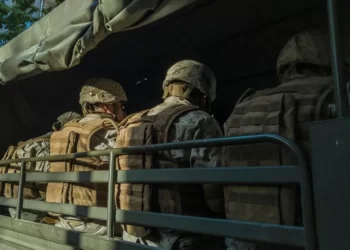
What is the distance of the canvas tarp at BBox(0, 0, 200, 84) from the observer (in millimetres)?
2297

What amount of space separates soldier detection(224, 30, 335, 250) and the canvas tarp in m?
0.63

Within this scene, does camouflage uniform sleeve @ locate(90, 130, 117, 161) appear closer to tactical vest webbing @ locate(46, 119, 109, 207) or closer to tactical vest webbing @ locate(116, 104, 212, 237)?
tactical vest webbing @ locate(46, 119, 109, 207)

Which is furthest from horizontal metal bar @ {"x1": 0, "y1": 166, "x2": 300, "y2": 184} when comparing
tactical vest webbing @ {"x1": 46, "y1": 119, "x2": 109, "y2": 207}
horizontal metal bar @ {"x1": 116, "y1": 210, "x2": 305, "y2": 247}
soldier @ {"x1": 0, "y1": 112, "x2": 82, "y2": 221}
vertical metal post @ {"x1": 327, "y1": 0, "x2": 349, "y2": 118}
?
soldier @ {"x1": 0, "y1": 112, "x2": 82, "y2": 221}

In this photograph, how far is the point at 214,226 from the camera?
1572 mm

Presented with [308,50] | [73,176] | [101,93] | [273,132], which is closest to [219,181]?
[273,132]

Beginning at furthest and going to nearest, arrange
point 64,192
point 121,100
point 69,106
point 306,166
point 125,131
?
point 69,106 < point 121,100 < point 64,192 < point 125,131 < point 306,166

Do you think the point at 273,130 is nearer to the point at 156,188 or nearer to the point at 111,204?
the point at 156,188

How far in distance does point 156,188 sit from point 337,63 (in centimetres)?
132

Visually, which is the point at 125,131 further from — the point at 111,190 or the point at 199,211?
the point at 199,211

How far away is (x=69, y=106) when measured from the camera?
5.13m

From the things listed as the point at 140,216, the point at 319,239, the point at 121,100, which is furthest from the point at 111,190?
the point at 121,100

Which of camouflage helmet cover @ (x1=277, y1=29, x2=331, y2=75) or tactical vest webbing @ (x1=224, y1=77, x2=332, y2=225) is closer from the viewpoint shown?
tactical vest webbing @ (x1=224, y1=77, x2=332, y2=225)

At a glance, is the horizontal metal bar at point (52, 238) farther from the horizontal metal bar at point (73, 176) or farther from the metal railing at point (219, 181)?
the horizontal metal bar at point (73, 176)

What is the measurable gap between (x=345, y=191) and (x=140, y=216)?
106 centimetres
